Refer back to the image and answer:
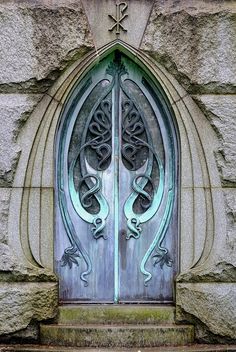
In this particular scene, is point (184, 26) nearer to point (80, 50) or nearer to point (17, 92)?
point (80, 50)

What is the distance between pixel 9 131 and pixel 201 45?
1648 mm

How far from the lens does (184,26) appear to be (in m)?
6.74

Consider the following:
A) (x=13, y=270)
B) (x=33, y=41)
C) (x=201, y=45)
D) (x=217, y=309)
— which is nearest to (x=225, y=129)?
(x=201, y=45)

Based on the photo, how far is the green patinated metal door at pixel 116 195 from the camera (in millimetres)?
6969

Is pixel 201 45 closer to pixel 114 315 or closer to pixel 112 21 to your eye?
pixel 112 21

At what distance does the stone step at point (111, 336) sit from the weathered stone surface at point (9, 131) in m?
1.22

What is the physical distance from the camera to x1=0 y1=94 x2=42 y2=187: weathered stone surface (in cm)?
666

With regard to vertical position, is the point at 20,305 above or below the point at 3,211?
below

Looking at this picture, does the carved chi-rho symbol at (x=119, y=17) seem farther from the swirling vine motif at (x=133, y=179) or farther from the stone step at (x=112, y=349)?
the stone step at (x=112, y=349)

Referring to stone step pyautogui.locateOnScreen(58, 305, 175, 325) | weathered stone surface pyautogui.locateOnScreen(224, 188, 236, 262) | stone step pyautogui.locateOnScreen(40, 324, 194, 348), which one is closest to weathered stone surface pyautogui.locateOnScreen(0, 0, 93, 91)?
weathered stone surface pyautogui.locateOnScreen(224, 188, 236, 262)

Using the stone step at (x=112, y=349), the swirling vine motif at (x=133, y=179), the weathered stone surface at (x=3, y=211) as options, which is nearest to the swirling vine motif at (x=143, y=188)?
the swirling vine motif at (x=133, y=179)

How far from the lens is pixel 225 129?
6.69 m

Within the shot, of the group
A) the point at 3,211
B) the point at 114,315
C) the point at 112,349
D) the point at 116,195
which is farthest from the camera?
the point at 116,195

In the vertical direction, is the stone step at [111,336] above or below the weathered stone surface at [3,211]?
below
